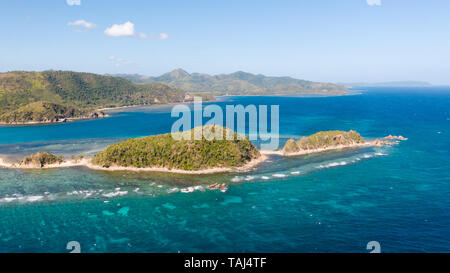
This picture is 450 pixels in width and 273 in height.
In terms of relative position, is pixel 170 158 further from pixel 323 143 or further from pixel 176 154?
pixel 323 143

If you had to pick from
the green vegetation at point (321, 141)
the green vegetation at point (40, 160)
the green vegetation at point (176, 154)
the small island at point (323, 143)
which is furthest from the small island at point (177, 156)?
the green vegetation at point (321, 141)

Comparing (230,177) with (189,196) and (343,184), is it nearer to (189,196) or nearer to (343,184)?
(189,196)

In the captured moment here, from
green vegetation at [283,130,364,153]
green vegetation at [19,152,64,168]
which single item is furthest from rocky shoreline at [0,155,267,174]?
green vegetation at [283,130,364,153]

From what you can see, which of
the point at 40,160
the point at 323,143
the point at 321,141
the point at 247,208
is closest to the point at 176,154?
the point at 247,208

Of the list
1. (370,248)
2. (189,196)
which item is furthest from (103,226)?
(370,248)

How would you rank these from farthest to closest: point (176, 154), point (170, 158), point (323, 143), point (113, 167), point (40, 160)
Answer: point (323, 143), point (40, 160), point (113, 167), point (176, 154), point (170, 158)

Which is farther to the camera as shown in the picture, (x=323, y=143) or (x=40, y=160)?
(x=323, y=143)

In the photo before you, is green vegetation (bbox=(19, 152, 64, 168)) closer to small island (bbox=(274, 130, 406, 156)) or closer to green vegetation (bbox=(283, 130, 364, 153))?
small island (bbox=(274, 130, 406, 156))
